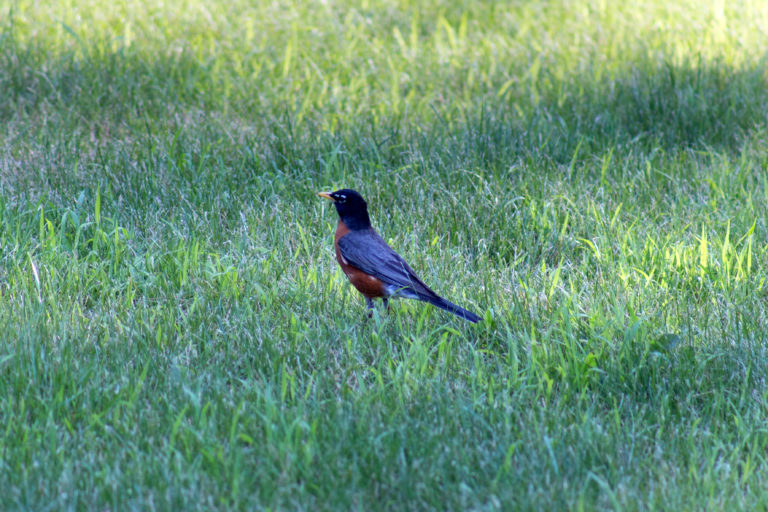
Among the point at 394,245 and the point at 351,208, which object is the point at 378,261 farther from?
the point at 394,245

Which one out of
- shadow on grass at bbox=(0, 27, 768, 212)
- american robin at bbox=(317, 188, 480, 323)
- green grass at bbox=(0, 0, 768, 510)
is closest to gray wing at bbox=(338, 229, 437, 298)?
→ american robin at bbox=(317, 188, 480, 323)

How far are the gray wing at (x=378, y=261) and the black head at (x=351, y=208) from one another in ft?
0.32

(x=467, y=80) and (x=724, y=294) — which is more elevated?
(x=467, y=80)

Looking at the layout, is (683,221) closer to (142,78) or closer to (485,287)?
(485,287)

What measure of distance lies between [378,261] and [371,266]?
0.06 meters

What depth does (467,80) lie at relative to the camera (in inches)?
299

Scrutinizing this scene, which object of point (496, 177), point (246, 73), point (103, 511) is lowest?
point (103, 511)

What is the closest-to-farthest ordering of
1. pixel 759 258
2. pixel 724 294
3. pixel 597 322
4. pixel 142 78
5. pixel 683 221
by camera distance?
pixel 597 322 < pixel 724 294 < pixel 759 258 < pixel 683 221 < pixel 142 78

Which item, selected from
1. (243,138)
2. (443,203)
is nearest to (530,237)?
(443,203)

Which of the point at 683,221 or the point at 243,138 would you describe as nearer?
the point at 683,221

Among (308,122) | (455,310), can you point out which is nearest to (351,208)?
(455,310)

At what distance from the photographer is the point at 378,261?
4641mm

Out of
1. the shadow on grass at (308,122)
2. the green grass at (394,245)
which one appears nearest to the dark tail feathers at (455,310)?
the green grass at (394,245)

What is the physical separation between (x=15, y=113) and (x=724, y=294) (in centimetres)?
531
